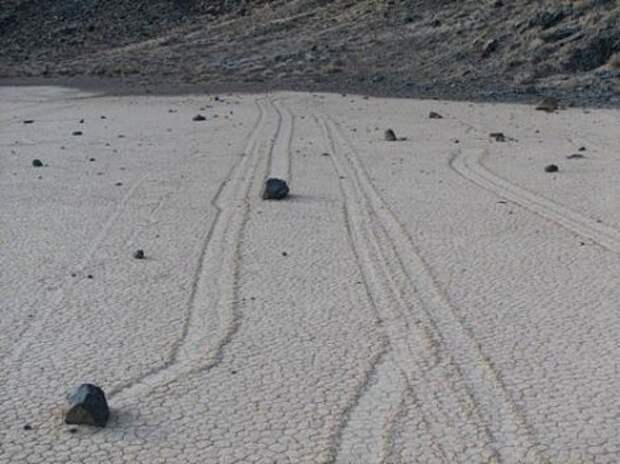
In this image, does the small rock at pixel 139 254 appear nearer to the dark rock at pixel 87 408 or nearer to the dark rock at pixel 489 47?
the dark rock at pixel 87 408

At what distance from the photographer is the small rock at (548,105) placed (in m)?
20.0

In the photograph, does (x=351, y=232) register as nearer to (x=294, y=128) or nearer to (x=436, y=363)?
(x=436, y=363)

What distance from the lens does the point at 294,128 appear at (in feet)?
54.7

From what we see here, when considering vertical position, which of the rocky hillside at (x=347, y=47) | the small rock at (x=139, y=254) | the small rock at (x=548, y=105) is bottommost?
the rocky hillside at (x=347, y=47)

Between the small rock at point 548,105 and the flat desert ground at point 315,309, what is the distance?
299 inches

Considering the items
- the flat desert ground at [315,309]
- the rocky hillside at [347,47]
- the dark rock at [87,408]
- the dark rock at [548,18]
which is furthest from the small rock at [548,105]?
the dark rock at [87,408]

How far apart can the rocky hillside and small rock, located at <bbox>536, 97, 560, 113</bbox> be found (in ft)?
3.82

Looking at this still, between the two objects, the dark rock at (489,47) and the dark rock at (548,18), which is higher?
the dark rock at (548,18)

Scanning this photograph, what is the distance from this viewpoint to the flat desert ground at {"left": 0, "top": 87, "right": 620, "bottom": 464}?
14.3 ft

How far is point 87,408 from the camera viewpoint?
437cm

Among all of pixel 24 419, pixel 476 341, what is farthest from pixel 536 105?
pixel 24 419

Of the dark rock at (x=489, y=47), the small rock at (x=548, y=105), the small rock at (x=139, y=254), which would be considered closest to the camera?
the small rock at (x=139, y=254)

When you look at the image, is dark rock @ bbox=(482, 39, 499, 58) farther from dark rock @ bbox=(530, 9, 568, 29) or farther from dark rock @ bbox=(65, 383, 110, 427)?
dark rock @ bbox=(65, 383, 110, 427)

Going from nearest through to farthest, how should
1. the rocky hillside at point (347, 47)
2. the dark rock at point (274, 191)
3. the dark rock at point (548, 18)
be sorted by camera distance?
the dark rock at point (274, 191) < the rocky hillside at point (347, 47) < the dark rock at point (548, 18)
